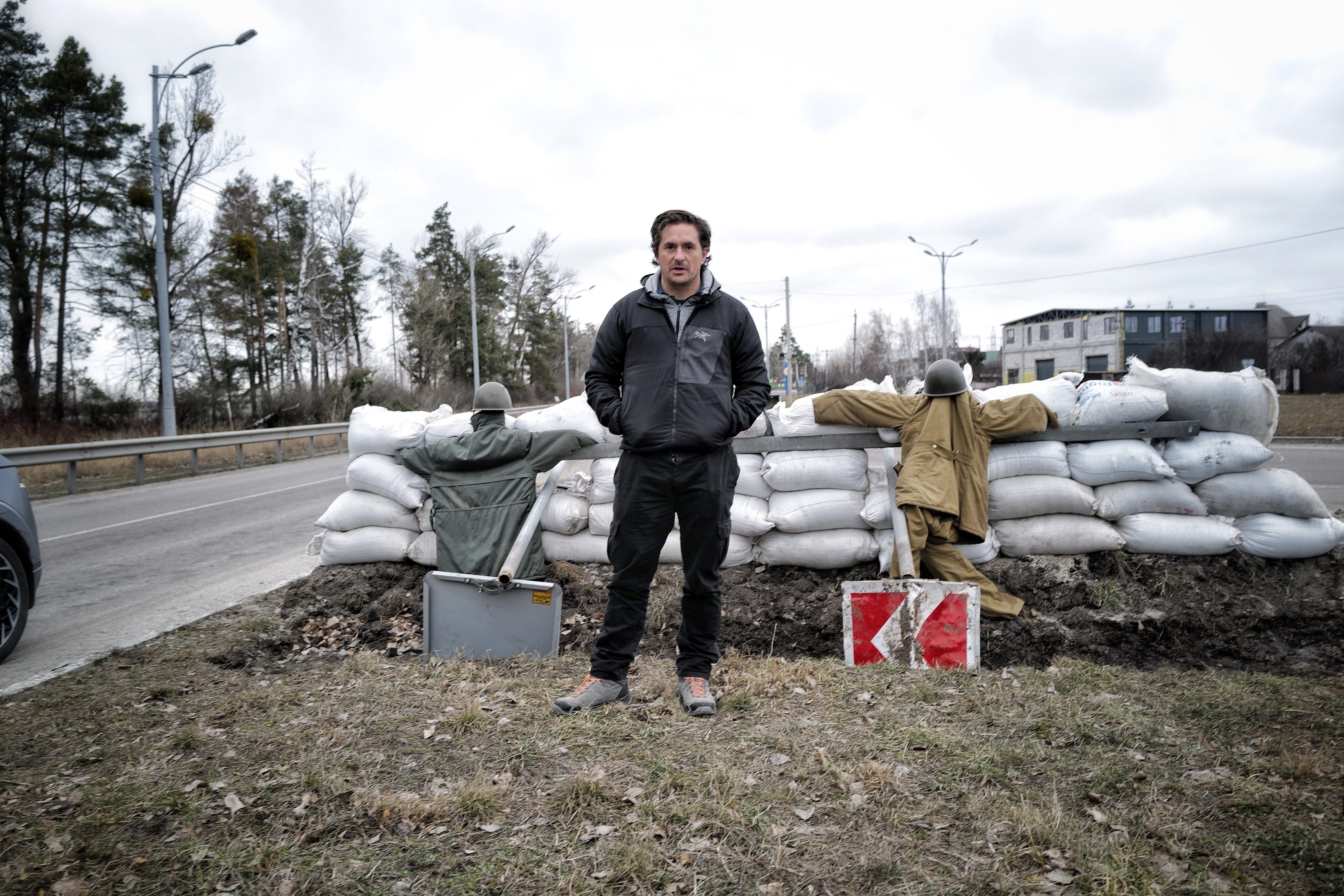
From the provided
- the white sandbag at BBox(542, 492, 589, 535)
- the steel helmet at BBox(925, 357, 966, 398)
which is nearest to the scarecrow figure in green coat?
the white sandbag at BBox(542, 492, 589, 535)

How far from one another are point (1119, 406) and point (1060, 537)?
0.87m

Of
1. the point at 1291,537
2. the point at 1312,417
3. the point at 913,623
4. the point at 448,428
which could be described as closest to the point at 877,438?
the point at 913,623

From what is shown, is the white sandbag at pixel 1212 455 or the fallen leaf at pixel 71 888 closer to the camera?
the fallen leaf at pixel 71 888

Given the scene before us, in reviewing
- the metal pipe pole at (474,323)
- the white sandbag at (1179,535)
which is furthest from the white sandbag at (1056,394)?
the metal pipe pole at (474,323)

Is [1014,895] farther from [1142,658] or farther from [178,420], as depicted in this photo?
[178,420]

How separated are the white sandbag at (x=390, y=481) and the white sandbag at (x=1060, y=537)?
3.54 metres

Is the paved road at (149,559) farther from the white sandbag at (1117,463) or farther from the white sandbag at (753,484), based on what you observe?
the white sandbag at (1117,463)

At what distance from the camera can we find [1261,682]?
11.8ft

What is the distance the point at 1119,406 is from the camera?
15.4 ft

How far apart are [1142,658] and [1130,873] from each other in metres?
2.56

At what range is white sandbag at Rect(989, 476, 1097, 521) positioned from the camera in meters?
4.60

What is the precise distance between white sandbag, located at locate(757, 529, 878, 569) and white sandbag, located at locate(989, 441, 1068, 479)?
0.83 metres

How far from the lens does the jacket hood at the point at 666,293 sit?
3318 mm

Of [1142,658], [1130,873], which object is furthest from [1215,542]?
[1130,873]
